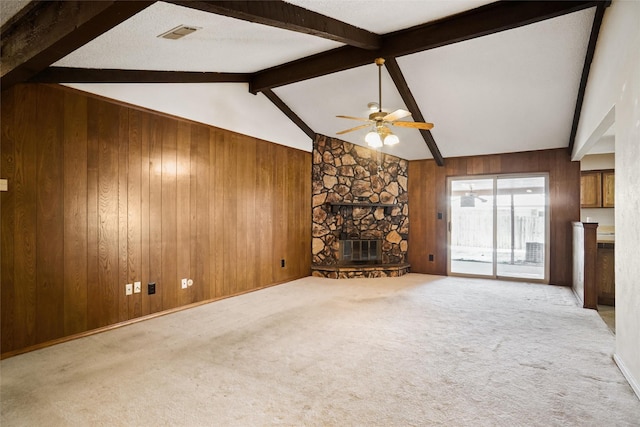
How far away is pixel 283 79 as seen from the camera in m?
4.78

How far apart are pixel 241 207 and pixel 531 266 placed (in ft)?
17.5

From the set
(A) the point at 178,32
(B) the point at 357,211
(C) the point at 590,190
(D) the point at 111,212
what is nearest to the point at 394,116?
(A) the point at 178,32

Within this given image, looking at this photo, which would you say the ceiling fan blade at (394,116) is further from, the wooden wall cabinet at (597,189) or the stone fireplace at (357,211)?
the wooden wall cabinet at (597,189)

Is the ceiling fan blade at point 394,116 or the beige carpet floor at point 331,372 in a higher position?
the ceiling fan blade at point 394,116

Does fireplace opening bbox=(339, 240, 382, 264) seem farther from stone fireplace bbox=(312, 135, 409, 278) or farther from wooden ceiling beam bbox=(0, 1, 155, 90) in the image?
wooden ceiling beam bbox=(0, 1, 155, 90)

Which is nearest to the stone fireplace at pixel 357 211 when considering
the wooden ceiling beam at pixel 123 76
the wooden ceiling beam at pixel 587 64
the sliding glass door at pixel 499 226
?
the sliding glass door at pixel 499 226

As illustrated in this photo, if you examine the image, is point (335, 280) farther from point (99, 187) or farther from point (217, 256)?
point (99, 187)

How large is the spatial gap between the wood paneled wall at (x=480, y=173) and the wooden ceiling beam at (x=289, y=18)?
3929mm

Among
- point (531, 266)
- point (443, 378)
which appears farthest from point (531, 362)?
point (531, 266)

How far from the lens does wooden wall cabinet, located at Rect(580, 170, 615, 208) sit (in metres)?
6.06

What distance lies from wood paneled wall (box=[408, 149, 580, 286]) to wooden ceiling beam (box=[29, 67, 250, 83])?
447cm

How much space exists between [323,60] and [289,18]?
1.51m

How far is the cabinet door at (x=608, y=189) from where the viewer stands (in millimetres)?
6043

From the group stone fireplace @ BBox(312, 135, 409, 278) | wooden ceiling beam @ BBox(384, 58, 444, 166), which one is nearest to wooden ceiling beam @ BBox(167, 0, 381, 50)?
wooden ceiling beam @ BBox(384, 58, 444, 166)
